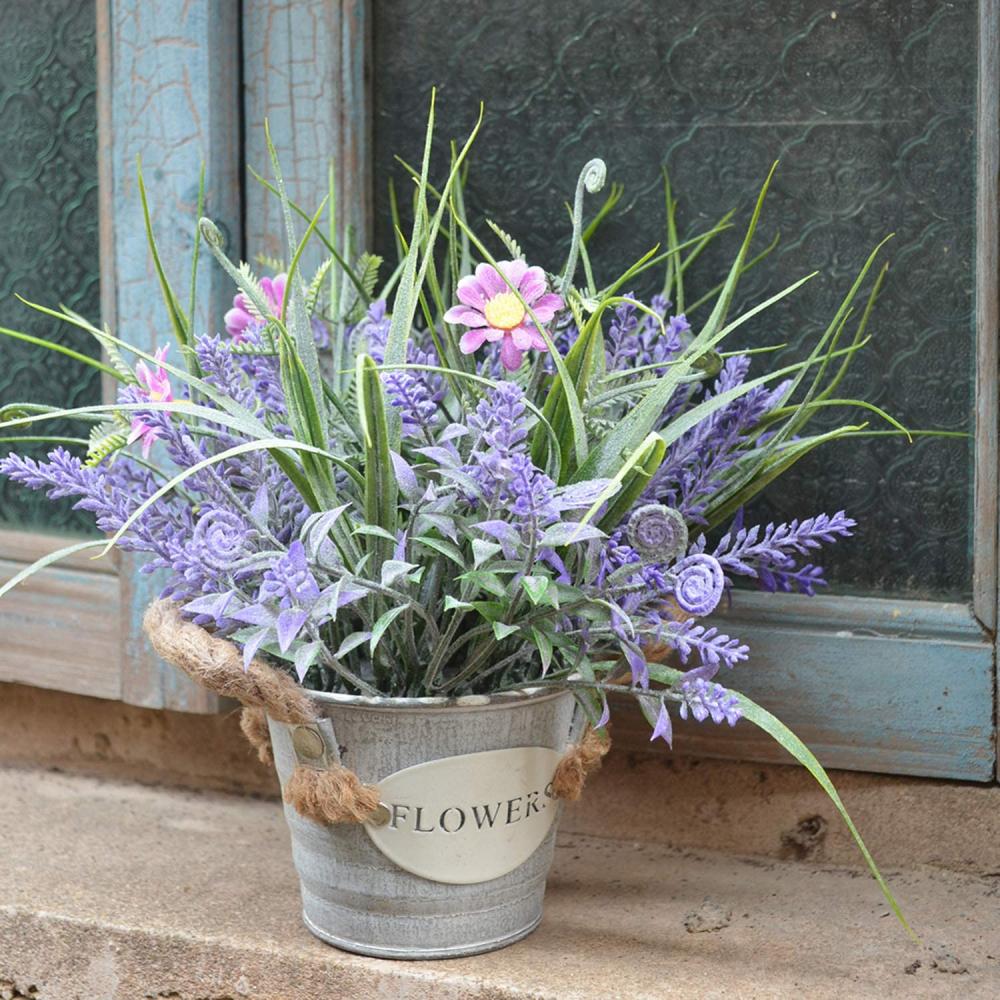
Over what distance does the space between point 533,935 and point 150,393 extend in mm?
518

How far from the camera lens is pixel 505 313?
102cm

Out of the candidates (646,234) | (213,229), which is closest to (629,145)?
(646,234)

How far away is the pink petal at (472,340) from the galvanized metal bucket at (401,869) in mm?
246

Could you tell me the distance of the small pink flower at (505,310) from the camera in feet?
3.35

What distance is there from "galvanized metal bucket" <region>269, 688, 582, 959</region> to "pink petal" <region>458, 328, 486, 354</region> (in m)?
0.25

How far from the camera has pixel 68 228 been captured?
4.92ft

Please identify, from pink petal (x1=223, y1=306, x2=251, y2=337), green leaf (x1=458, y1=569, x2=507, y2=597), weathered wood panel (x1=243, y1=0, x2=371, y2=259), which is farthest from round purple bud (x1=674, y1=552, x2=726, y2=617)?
weathered wood panel (x1=243, y1=0, x2=371, y2=259)

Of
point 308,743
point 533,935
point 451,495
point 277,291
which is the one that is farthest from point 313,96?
point 533,935

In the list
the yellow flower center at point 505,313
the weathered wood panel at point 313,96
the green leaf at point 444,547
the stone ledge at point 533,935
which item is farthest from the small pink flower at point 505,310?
the stone ledge at point 533,935

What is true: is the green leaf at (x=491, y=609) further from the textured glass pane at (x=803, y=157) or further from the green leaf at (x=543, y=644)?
the textured glass pane at (x=803, y=157)

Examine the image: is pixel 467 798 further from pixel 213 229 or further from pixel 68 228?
pixel 68 228

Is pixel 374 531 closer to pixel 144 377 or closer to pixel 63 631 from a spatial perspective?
pixel 144 377

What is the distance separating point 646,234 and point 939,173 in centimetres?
26

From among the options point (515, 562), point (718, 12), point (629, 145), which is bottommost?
point (515, 562)
